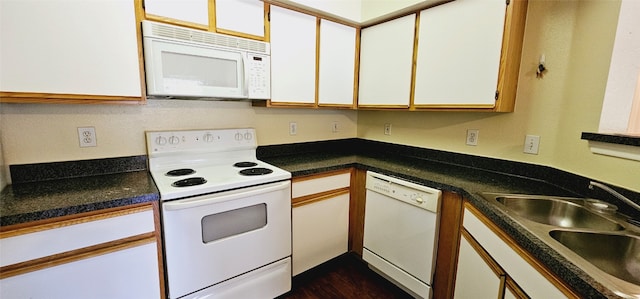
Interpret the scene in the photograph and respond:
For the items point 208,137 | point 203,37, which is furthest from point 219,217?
point 203,37

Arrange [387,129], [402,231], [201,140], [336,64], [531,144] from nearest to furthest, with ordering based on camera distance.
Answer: [531,144]
[402,231]
[201,140]
[336,64]
[387,129]

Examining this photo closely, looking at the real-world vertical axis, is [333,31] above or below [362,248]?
above

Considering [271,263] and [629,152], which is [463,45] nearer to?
[629,152]

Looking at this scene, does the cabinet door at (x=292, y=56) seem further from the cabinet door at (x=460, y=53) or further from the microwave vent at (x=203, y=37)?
the cabinet door at (x=460, y=53)

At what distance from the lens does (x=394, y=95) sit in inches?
83.4

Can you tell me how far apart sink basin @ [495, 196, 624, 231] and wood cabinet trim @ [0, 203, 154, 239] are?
1699 mm

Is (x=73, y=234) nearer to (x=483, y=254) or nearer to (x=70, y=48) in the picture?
(x=70, y=48)

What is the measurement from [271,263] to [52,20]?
1.67m

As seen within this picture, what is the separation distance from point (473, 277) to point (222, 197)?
1.36 metres

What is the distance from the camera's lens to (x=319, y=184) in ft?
6.38

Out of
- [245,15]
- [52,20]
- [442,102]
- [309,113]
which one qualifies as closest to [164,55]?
[52,20]

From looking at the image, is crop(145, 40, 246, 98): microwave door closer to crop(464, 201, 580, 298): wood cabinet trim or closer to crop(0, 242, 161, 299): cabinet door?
crop(0, 242, 161, 299): cabinet door

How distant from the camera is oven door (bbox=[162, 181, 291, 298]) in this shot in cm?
136

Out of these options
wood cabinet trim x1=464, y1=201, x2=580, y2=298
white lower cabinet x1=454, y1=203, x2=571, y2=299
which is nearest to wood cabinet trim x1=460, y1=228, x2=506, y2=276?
white lower cabinet x1=454, y1=203, x2=571, y2=299
